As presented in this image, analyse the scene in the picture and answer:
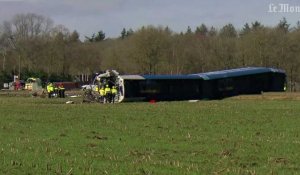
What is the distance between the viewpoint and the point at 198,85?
5238 centimetres

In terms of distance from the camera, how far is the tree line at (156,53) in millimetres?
Result: 80688

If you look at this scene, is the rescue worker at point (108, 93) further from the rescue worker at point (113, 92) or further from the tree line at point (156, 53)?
the tree line at point (156, 53)

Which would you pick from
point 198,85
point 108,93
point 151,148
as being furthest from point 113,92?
point 151,148

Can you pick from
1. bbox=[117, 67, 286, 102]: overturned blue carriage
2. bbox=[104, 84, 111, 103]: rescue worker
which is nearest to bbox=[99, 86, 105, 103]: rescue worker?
bbox=[104, 84, 111, 103]: rescue worker

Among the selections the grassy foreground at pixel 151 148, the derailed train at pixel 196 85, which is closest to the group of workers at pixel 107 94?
the derailed train at pixel 196 85

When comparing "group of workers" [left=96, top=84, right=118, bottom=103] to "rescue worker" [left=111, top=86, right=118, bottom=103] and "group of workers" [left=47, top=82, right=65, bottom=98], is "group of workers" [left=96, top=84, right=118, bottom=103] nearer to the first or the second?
"rescue worker" [left=111, top=86, right=118, bottom=103]

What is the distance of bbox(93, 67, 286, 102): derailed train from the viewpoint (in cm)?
4809

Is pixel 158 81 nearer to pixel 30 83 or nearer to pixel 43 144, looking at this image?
pixel 43 144

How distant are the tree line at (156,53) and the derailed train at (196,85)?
76.7 feet

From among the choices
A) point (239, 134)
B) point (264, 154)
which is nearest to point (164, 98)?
point (239, 134)

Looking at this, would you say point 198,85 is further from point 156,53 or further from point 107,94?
point 156,53

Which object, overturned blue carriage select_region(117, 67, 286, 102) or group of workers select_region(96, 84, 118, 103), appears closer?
group of workers select_region(96, 84, 118, 103)

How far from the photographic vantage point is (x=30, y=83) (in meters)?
91.9

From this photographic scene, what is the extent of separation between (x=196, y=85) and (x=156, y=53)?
36.2 m
